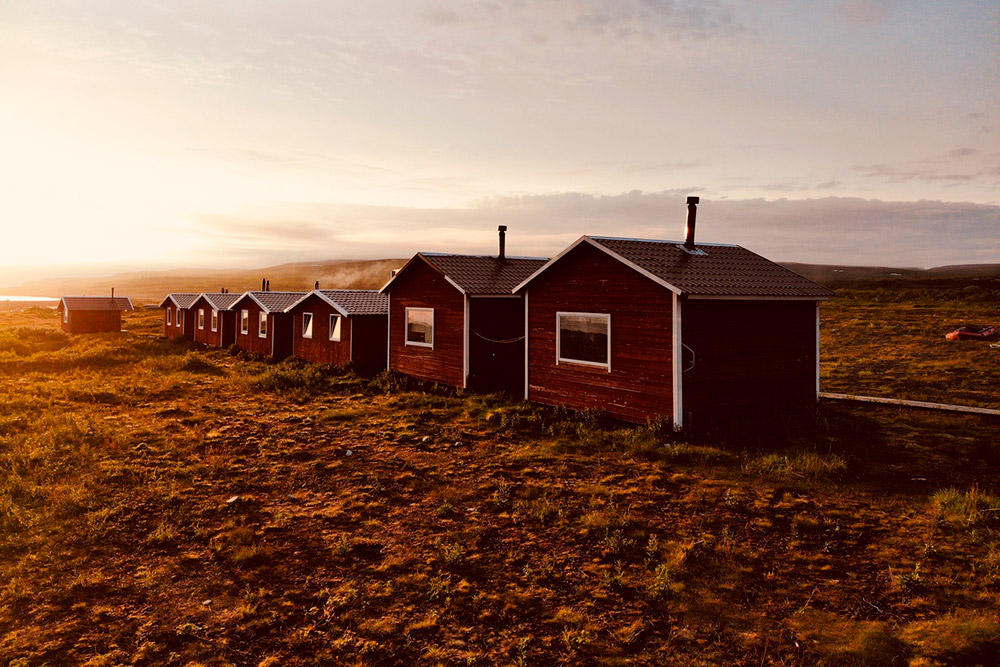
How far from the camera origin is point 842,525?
27.4 feet

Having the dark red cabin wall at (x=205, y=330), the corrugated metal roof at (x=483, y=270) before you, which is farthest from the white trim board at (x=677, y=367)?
the dark red cabin wall at (x=205, y=330)

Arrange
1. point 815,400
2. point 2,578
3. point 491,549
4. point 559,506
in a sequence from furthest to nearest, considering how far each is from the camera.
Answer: point 815,400
point 559,506
point 491,549
point 2,578

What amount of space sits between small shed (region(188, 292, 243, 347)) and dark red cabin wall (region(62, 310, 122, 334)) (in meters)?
13.7

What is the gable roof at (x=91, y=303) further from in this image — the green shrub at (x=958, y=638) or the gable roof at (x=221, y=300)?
the green shrub at (x=958, y=638)

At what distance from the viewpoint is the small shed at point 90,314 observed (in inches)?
1921

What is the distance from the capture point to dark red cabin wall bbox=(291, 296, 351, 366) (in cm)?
2542

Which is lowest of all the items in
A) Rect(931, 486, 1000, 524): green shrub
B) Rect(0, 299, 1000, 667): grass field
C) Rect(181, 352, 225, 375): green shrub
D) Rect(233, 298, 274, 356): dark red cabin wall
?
Rect(0, 299, 1000, 667): grass field

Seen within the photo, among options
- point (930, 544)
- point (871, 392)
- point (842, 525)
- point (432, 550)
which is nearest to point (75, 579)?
point (432, 550)

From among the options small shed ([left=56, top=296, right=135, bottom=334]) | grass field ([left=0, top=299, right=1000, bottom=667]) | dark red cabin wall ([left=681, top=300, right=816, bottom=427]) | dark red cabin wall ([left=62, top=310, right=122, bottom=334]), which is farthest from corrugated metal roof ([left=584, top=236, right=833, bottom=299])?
dark red cabin wall ([left=62, top=310, right=122, bottom=334])

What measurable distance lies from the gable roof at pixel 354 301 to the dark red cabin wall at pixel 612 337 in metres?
10.4

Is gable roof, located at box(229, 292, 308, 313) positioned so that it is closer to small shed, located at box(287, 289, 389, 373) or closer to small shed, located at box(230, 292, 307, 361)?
small shed, located at box(230, 292, 307, 361)

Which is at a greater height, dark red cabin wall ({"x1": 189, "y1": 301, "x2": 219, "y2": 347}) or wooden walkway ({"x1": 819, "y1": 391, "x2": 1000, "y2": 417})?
dark red cabin wall ({"x1": 189, "y1": 301, "x2": 219, "y2": 347})

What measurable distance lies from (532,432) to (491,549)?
6.28 m

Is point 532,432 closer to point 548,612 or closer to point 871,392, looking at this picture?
point 548,612
